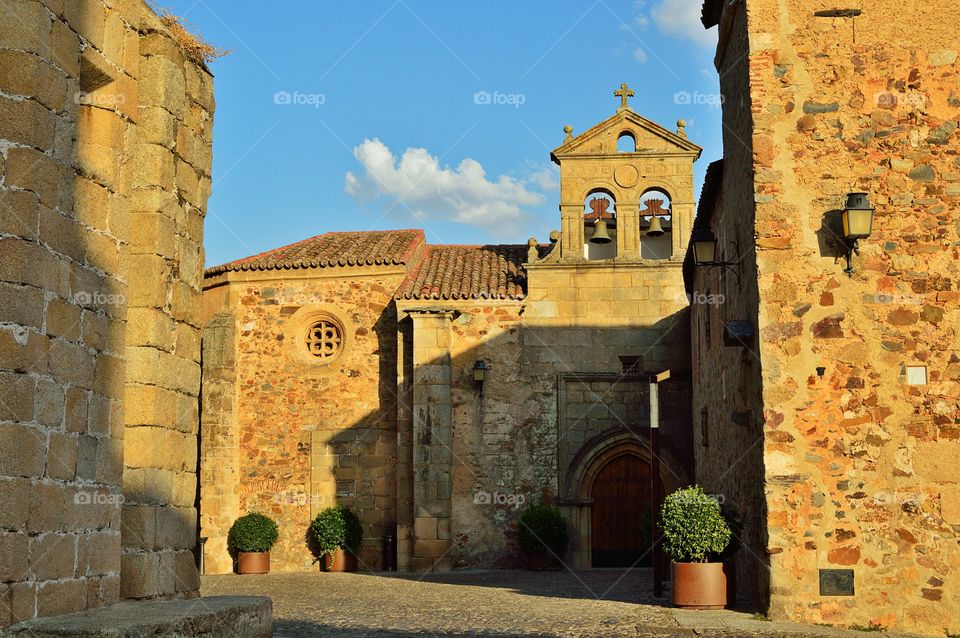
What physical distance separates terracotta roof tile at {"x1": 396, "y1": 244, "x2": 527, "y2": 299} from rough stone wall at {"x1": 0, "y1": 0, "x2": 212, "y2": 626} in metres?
13.5

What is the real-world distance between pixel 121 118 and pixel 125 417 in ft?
6.53

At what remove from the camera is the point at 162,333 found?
7.72m

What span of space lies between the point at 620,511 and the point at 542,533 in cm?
188

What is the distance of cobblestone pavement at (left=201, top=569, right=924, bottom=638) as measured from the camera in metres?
9.94

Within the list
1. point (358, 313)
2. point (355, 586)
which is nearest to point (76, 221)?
point (355, 586)

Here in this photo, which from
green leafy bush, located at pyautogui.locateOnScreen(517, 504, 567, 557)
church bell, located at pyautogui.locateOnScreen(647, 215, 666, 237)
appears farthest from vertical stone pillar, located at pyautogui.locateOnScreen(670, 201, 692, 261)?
green leafy bush, located at pyautogui.locateOnScreen(517, 504, 567, 557)

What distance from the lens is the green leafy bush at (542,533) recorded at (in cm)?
1966

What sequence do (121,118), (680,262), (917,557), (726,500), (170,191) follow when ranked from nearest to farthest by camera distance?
(121,118), (170,191), (917,557), (726,500), (680,262)

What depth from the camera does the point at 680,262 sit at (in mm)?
21031

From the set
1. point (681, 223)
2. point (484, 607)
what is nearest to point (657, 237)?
point (681, 223)

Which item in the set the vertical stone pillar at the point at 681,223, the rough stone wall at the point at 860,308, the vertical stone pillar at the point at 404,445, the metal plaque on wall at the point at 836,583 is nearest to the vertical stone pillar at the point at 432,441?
the vertical stone pillar at the point at 404,445

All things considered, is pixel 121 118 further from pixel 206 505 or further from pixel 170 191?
pixel 206 505

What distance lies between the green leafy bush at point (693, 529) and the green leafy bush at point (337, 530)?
10.3m

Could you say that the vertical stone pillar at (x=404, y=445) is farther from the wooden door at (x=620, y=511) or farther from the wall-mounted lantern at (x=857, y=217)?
the wall-mounted lantern at (x=857, y=217)
